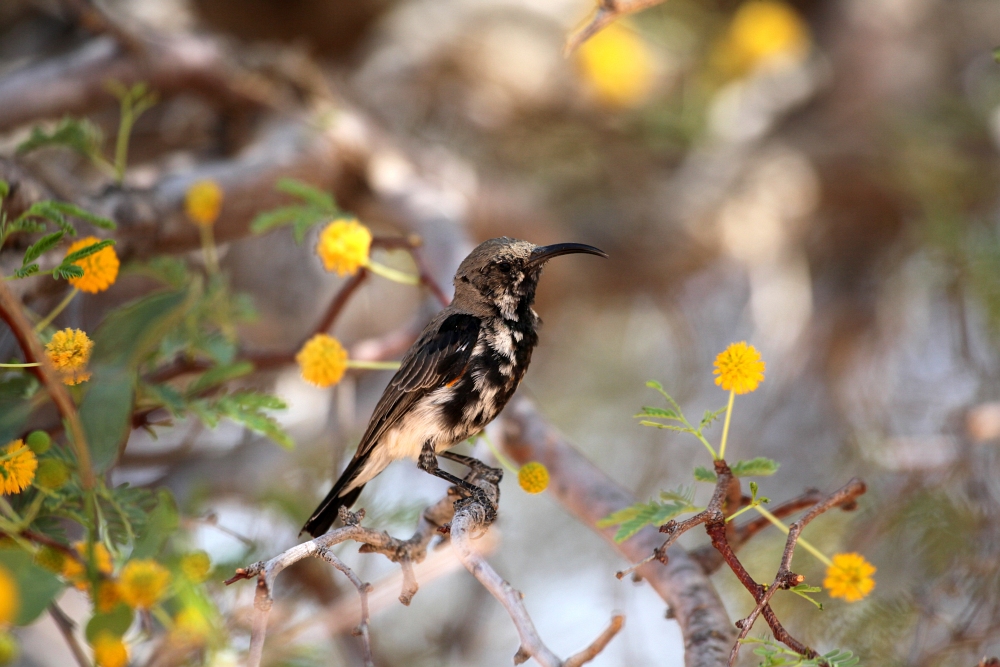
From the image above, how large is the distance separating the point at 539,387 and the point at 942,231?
3105 mm

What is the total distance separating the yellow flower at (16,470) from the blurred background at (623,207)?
1666 mm

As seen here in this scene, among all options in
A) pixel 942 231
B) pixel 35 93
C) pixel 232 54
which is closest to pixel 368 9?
pixel 232 54

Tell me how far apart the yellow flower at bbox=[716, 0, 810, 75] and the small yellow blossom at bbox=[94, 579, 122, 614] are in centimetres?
456

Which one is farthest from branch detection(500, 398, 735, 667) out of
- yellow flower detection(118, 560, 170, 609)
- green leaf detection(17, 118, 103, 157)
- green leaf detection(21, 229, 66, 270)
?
green leaf detection(17, 118, 103, 157)

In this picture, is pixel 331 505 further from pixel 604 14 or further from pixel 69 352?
pixel 604 14

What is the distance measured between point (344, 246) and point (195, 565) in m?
0.90

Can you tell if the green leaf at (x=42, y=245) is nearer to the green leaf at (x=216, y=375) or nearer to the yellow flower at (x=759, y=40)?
the green leaf at (x=216, y=375)

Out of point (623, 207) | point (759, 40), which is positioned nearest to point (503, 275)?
point (623, 207)

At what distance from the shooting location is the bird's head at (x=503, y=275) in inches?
90.4

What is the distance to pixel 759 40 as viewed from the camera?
15.8 ft

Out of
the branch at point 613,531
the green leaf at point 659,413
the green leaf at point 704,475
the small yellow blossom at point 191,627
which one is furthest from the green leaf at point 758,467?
the small yellow blossom at point 191,627

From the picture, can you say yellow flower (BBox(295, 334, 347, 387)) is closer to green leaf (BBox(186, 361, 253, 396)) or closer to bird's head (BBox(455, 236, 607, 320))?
green leaf (BBox(186, 361, 253, 396))

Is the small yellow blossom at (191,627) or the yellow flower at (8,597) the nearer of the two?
the yellow flower at (8,597)

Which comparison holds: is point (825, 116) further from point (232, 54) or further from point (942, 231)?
point (232, 54)
